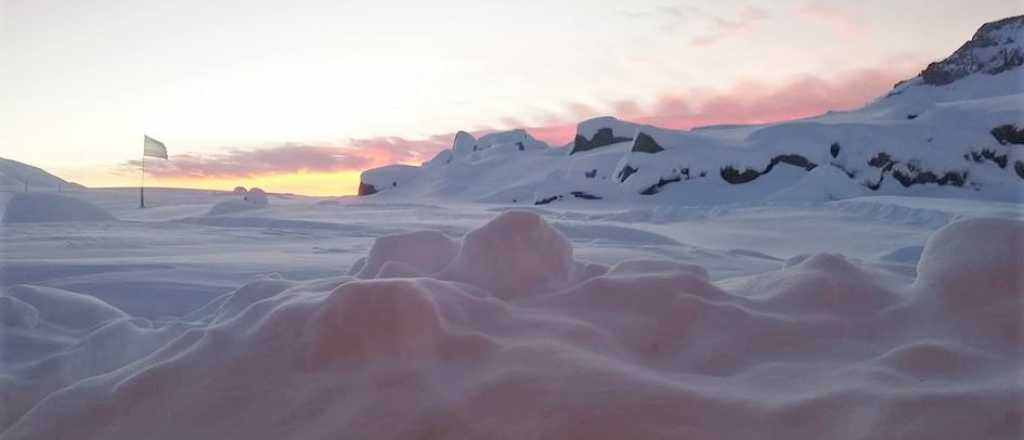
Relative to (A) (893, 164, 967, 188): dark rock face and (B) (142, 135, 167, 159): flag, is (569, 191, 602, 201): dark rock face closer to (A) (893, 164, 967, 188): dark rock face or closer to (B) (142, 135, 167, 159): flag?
(A) (893, 164, 967, 188): dark rock face

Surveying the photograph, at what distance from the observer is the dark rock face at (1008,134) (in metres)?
20.7

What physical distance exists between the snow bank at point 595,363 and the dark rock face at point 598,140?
1171 inches

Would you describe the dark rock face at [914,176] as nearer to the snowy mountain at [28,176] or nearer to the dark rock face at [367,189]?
the dark rock face at [367,189]

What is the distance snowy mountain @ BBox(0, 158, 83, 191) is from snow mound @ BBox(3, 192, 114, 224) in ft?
85.6

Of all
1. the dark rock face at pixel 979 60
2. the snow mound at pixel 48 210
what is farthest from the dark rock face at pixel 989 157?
the snow mound at pixel 48 210

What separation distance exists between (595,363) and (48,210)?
13.5 metres

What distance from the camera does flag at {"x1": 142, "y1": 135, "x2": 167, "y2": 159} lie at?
18.6 metres

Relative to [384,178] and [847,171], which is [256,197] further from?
[847,171]

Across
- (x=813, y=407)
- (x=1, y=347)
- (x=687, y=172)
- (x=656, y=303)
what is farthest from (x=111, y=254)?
(x=687, y=172)

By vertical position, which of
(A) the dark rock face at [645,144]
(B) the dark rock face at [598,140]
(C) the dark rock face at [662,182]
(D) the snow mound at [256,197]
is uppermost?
(B) the dark rock face at [598,140]

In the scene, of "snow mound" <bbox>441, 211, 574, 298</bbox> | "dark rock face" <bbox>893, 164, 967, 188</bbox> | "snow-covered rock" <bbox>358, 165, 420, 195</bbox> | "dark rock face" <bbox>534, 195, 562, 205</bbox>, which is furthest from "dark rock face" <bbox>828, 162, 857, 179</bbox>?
"snow-covered rock" <bbox>358, 165, 420, 195</bbox>

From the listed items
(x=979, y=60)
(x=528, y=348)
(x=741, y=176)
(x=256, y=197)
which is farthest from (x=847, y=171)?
(x=979, y=60)

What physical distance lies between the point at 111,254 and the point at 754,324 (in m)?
6.23

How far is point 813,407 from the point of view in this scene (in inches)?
71.9
